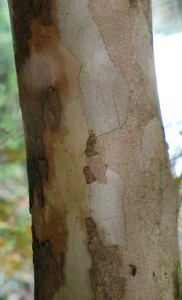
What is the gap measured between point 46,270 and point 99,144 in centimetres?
20

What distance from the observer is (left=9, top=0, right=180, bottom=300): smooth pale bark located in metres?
0.60

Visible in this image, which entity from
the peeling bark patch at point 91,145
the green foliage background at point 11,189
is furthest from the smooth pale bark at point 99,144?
the green foliage background at point 11,189

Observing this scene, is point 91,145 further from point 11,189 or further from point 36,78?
point 11,189

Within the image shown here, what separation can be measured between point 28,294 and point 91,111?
1078 mm

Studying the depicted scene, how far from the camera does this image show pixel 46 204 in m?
0.65

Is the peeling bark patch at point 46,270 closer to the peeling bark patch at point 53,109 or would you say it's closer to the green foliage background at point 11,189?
the peeling bark patch at point 53,109

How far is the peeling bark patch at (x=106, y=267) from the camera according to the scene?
2.02ft

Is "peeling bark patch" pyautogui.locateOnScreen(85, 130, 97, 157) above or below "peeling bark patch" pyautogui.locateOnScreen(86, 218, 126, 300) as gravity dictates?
above

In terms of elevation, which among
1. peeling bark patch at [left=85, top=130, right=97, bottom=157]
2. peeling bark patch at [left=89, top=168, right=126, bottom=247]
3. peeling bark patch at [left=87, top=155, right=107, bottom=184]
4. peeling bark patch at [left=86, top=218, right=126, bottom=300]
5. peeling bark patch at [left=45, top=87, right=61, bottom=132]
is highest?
peeling bark patch at [left=45, top=87, right=61, bottom=132]

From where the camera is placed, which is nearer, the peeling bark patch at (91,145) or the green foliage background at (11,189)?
the peeling bark patch at (91,145)

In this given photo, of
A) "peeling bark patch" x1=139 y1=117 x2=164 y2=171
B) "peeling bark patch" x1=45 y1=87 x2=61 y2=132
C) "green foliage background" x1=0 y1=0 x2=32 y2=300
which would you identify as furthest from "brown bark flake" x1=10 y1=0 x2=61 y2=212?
"green foliage background" x1=0 y1=0 x2=32 y2=300

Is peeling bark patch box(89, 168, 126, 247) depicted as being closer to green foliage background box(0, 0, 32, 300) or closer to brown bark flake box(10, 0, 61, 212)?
brown bark flake box(10, 0, 61, 212)

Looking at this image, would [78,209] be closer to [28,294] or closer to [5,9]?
[5,9]

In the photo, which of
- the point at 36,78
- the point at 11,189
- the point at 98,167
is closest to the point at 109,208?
the point at 98,167
